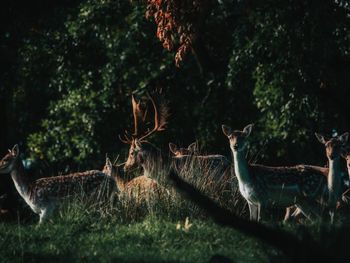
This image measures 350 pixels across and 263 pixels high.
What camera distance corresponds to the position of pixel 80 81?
830 inches

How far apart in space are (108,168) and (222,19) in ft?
22.1

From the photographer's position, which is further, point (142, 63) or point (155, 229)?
point (142, 63)

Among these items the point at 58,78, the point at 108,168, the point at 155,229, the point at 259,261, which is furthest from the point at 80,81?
the point at 259,261

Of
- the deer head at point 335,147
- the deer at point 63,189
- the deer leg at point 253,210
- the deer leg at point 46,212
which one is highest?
the deer head at point 335,147

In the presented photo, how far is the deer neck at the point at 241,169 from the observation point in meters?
11.6

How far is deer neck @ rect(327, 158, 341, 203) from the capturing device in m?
11.6

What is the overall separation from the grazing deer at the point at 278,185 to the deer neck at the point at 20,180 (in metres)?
3.45

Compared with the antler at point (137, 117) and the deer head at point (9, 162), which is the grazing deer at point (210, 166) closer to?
the antler at point (137, 117)

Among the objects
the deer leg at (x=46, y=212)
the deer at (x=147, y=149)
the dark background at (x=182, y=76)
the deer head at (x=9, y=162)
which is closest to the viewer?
the deer leg at (x=46, y=212)

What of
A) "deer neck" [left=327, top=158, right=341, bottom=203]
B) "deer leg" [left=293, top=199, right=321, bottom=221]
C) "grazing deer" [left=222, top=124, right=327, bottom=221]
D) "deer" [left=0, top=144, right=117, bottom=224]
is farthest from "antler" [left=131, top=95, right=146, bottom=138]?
"deer neck" [left=327, top=158, right=341, bottom=203]

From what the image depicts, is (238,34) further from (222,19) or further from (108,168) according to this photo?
(108,168)

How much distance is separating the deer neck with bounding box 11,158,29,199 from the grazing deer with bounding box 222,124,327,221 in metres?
3.45

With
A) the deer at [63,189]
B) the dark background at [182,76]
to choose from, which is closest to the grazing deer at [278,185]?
the deer at [63,189]

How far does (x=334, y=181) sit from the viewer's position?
11.6 meters
